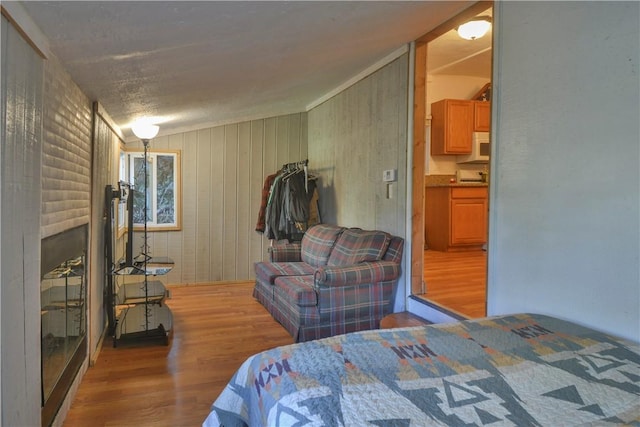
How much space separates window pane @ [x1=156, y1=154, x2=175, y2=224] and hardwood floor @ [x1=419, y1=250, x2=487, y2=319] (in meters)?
3.35

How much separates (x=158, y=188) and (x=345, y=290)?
330 cm

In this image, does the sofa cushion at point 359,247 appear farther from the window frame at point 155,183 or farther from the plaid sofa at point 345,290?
the window frame at point 155,183

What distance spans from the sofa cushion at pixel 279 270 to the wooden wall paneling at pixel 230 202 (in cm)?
119

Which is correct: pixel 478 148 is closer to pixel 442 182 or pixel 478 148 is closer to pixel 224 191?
pixel 442 182

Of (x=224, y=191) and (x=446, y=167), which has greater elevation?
(x=446, y=167)

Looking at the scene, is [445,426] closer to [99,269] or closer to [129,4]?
[129,4]

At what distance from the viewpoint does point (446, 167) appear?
5645 millimetres

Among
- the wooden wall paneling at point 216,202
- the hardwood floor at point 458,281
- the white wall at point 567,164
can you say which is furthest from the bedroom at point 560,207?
the wooden wall paneling at point 216,202

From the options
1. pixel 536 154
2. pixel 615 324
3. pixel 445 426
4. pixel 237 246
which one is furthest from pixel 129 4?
pixel 237 246

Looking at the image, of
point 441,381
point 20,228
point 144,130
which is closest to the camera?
point 441,381

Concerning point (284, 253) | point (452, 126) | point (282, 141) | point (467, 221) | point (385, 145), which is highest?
point (452, 126)

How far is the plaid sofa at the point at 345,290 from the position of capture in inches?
121

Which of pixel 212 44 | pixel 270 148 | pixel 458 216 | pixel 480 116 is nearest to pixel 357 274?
pixel 212 44

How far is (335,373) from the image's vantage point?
111 centimetres
